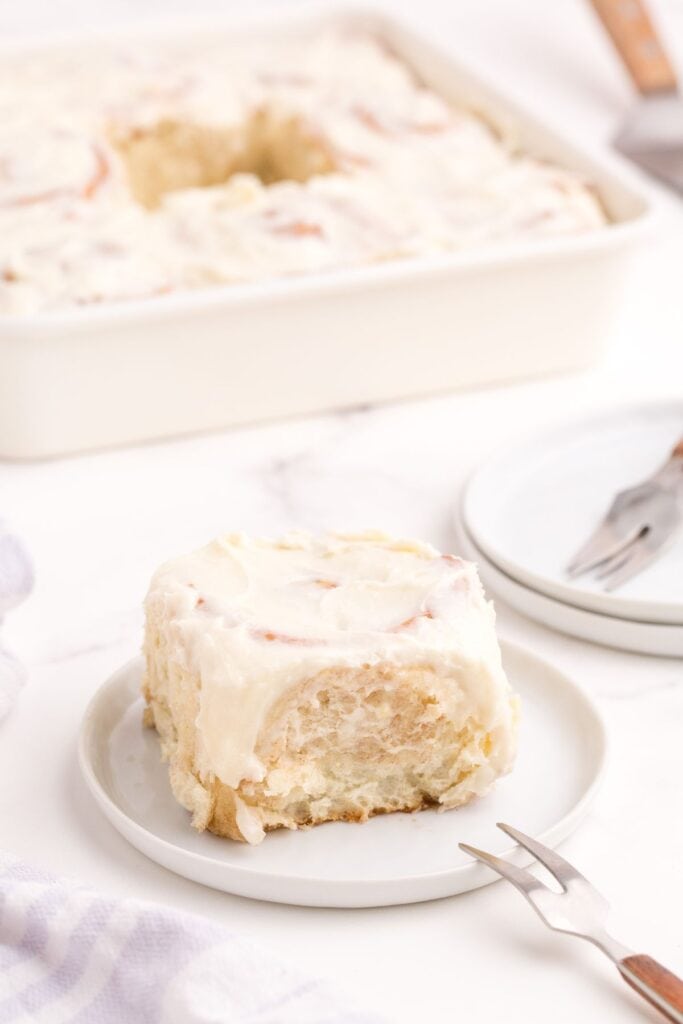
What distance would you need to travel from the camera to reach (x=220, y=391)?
5.45 ft

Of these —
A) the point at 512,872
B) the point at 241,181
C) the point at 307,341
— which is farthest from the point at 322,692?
the point at 241,181

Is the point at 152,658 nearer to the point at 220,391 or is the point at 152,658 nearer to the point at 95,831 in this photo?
the point at 95,831

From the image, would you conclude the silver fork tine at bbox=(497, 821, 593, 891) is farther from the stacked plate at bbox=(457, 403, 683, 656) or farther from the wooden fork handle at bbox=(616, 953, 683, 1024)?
the stacked plate at bbox=(457, 403, 683, 656)

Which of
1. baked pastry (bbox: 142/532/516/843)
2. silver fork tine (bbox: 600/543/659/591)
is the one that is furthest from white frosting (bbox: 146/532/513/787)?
silver fork tine (bbox: 600/543/659/591)

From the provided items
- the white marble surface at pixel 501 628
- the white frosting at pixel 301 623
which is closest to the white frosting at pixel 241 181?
the white marble surface at pixel 501 628

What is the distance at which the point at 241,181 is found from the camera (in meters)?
1.80

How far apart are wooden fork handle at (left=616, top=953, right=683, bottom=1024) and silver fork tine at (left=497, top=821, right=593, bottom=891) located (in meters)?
0.08

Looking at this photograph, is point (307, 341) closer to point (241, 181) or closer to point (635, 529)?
point (241, 181)

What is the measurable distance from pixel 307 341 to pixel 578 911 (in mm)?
806

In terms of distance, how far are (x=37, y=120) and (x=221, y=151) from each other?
9.7 inches

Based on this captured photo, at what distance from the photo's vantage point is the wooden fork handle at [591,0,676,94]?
7.80 feet

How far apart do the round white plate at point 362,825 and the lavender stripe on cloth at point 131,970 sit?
85 millimetres

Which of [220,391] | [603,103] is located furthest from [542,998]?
[603,103]

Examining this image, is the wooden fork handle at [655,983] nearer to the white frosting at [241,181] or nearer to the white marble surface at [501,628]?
the white marble surface at [501,628]
